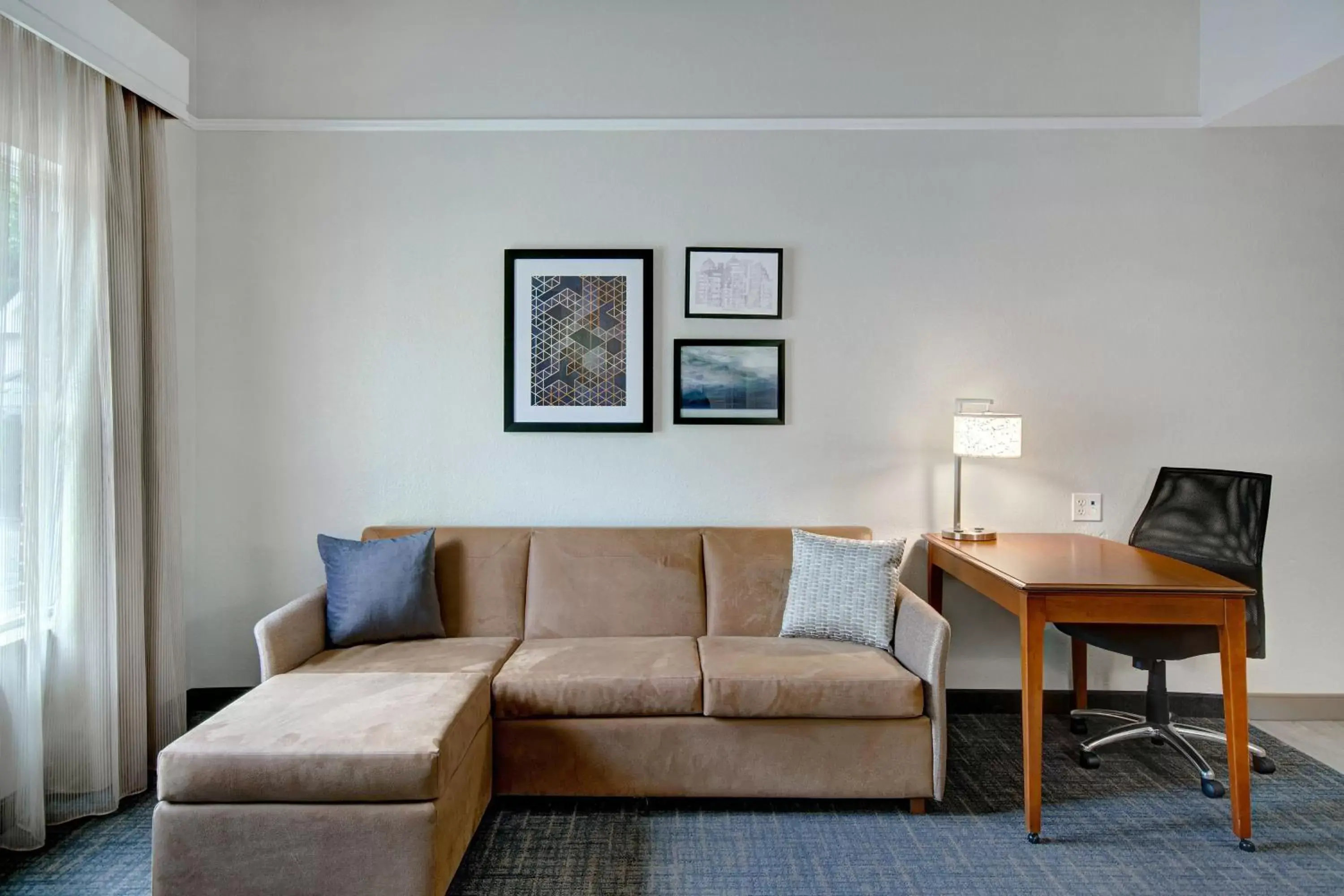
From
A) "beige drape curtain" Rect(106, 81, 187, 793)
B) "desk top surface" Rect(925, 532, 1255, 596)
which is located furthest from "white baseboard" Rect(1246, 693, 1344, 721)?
"beige drape curtain" Rect(106, 81, 187, 793)

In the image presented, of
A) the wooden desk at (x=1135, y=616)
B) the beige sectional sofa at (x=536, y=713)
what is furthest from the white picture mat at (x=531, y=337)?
the wooden desk at (x=1135, y=616)

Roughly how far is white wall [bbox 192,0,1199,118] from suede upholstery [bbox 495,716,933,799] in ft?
7.98

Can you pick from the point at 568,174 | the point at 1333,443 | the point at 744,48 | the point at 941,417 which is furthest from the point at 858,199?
the point at 1333,443

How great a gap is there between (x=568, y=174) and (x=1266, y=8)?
2736 millimetres

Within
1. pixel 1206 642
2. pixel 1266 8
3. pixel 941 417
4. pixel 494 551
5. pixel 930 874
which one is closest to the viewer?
pixel 930 874

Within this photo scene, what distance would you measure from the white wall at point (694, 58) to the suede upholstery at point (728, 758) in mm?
2431

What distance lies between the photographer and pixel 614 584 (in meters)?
2.90

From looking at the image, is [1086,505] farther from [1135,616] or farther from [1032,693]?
[1032,693]

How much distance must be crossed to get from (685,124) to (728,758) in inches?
97.2

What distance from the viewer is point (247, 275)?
3143 millimetres

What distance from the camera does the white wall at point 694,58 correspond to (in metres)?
3.12

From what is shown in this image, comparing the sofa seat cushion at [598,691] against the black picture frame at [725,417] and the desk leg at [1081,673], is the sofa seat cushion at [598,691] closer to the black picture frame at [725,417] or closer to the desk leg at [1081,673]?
the black picture frame at [725,417]

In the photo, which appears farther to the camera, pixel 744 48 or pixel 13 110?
pixel 744 48

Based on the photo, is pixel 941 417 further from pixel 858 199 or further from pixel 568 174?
pixel 568 174
